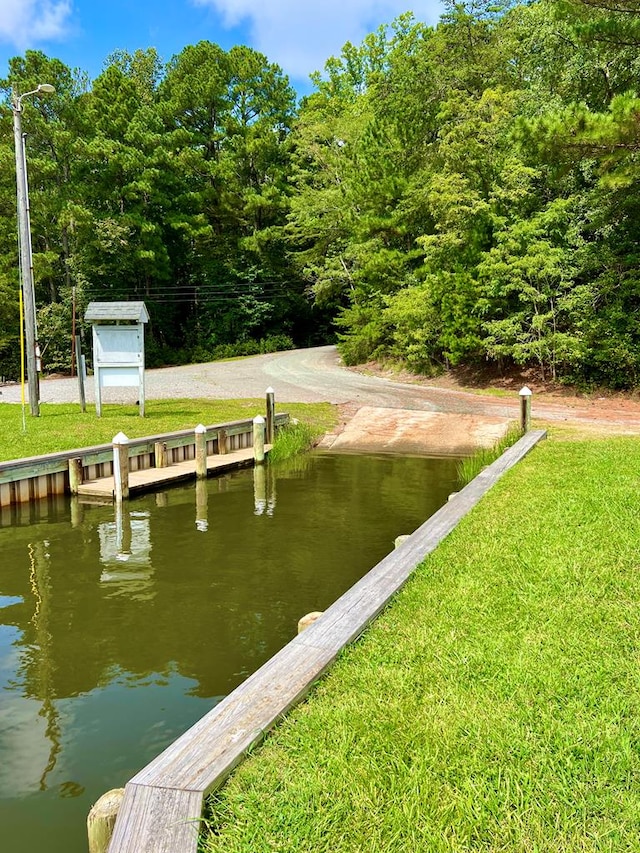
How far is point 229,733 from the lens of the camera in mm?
2797

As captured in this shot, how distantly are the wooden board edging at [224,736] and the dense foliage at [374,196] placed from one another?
42.4 feet

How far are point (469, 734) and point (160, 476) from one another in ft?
29.8

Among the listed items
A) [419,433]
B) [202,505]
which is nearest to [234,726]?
[202,505]

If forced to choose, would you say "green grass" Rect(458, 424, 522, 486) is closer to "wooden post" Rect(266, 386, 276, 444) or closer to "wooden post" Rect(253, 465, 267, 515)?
"wooden post" Rect(253, 465, 267, 515)

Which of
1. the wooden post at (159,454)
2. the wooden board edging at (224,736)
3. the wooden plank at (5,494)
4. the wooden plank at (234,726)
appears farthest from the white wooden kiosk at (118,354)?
the wooden plank at (234,726)

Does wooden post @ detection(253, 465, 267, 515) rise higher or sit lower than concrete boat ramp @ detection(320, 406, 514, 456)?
lower

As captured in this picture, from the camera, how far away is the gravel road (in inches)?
702

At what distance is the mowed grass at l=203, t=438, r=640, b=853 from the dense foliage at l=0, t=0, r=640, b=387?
1248 centimetres

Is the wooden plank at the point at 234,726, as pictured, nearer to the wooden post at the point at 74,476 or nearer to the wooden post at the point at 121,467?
the wooden post at the point at 121,467

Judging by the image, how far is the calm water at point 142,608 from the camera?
3.90 metres

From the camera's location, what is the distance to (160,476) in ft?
36.8

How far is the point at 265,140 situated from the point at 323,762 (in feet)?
146

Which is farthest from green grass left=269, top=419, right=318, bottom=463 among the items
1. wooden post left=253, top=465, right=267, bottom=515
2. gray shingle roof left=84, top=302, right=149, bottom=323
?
gray shingle roof left=84, top=302, right=149, bottom=323

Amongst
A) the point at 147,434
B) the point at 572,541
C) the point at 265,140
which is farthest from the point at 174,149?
the point at 572,541
